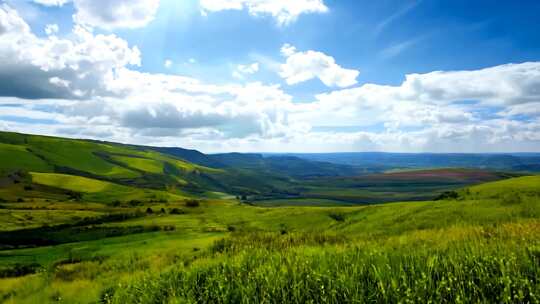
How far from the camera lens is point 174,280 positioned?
28.5 feet

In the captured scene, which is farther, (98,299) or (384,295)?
(98,299)

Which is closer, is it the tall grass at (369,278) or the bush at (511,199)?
the tall grass at (369,278)

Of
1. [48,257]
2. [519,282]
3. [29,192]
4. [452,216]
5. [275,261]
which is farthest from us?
Result: [29,192]

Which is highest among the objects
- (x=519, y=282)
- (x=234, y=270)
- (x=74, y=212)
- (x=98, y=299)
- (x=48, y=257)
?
(x=519, y=282)

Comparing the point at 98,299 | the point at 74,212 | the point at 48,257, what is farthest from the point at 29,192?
the point at 98,299

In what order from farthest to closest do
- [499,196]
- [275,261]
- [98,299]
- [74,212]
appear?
[74,212], [499,196], [98,299], [275,261]

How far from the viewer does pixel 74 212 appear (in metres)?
128

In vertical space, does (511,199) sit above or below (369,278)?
below

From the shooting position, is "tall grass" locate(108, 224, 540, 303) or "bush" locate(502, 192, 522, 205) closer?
"tall grass" locate(108, 224, 540, 303)

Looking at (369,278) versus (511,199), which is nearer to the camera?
(369,278)

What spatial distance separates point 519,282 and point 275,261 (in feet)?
15.5

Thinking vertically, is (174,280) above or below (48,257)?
above

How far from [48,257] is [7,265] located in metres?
4.63

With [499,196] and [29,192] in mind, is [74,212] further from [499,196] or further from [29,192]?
[499,196]
